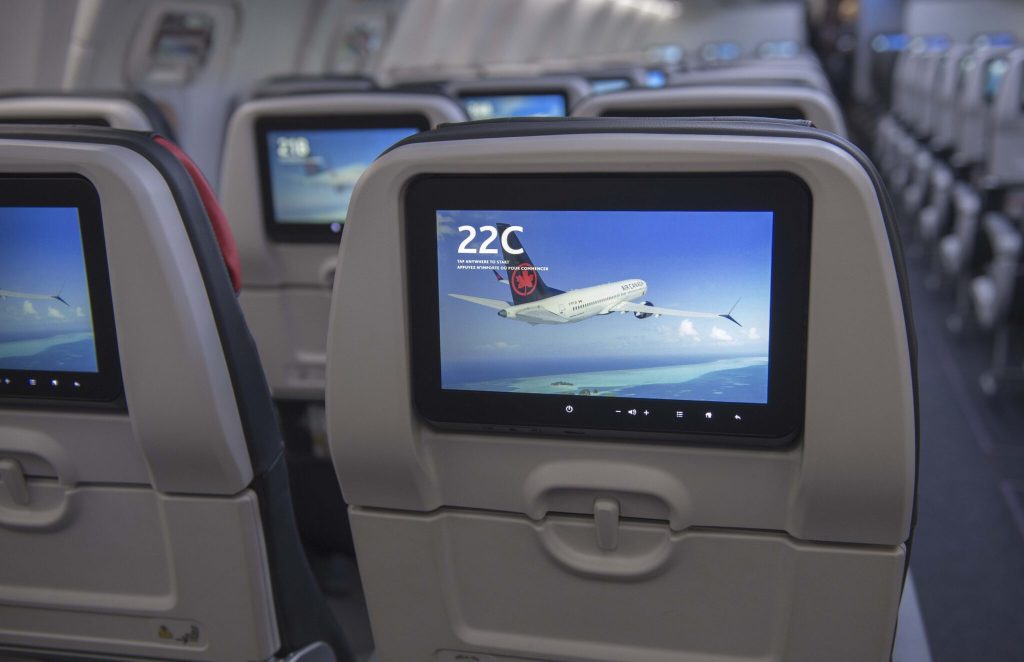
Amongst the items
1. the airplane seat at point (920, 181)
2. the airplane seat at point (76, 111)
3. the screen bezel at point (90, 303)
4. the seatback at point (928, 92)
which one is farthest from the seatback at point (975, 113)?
the screen bezel at point (90, 303)

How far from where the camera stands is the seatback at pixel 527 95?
4.79m

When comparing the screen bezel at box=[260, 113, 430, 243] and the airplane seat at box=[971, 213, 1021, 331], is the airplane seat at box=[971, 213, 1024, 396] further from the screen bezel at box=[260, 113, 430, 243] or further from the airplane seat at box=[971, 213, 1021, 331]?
the screen bezel at box=[260, 113, 430, 243]

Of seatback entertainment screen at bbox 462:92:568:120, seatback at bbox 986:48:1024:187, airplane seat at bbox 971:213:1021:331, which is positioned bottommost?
airplane seat at bbox 971:213:1021:331

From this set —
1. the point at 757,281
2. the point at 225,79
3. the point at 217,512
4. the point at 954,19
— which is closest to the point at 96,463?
the point at 217,512

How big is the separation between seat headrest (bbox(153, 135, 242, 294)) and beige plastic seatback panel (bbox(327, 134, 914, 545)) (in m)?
0.38

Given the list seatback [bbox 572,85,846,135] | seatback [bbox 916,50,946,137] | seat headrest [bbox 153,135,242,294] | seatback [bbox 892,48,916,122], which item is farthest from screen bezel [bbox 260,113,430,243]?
seatback [bbox 892,48,916,122]

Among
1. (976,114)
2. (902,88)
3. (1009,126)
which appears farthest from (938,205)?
(902,88)

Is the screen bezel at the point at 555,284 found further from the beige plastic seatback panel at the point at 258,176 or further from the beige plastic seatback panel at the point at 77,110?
the beige plastic seatback panel at the point at 77,110

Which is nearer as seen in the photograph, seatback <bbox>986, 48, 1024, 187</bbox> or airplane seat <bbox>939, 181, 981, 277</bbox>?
airplane seat <bbox>939, 181, 981, 277</bbox>

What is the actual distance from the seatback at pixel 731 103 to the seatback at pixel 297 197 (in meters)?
0.60

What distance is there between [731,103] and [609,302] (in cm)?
157

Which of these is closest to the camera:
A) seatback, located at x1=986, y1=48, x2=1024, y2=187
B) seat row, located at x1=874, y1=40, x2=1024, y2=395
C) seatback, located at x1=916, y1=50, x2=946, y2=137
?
seat row, located at x1=874, y1=40, x2=1024, y2=395

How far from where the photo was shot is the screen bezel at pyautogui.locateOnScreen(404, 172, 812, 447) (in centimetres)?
125

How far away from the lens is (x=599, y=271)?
4.28 ft
